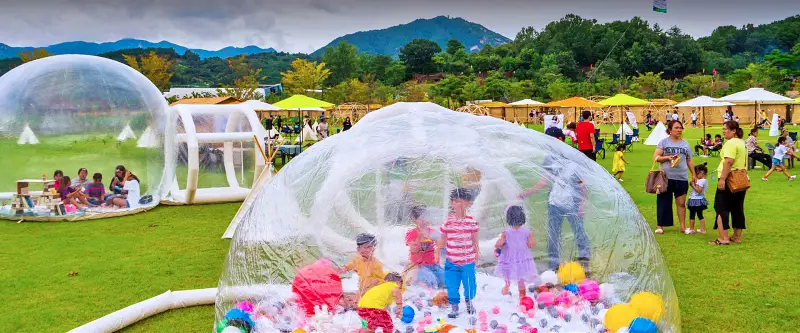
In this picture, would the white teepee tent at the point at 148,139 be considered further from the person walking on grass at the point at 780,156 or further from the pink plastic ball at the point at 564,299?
the person walking on grass at the point at 780,156

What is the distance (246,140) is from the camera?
1468 centimetres

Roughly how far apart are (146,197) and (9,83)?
330cm

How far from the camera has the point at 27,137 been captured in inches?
521

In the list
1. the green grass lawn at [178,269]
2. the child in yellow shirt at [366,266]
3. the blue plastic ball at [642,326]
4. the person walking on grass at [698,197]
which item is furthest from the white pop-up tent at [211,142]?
the blue plastic ball at [642,326]

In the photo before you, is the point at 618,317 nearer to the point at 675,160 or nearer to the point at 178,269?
the point at 675,160

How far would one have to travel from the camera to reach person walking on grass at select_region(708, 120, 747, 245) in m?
9.04

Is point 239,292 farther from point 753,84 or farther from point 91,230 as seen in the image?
point 753,84

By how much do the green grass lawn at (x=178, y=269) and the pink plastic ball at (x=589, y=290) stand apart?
3.66ft

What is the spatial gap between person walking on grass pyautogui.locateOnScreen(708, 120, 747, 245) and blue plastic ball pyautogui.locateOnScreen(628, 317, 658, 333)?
4315 mm

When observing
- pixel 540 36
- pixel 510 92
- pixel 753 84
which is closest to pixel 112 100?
pixel 753 84

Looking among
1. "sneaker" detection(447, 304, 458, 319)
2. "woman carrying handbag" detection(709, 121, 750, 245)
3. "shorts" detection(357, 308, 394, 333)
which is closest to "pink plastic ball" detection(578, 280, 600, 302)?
"sneaker" detection(447, 304, 458, 319)

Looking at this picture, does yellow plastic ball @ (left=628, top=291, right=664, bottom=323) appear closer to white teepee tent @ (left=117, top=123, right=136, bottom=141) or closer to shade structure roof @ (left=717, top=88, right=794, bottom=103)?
white teepee tent @ (left=117, top=123, right=136, bottom=141)

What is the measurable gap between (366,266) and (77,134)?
9986 millimetres

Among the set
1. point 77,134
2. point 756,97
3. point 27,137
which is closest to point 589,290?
point 77,134
